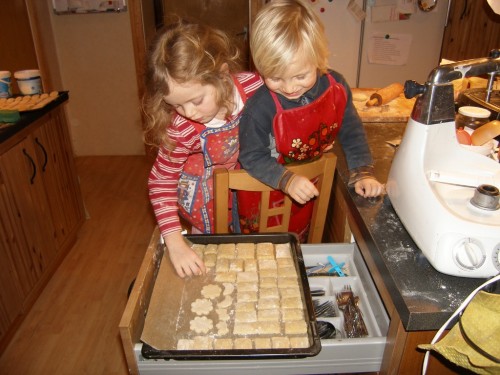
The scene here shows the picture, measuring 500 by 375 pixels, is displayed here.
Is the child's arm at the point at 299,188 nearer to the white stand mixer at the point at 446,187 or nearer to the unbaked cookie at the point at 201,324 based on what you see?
the white stand mixer at the point at 446,187

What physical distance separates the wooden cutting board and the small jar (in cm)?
35

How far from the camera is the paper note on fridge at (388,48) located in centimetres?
308

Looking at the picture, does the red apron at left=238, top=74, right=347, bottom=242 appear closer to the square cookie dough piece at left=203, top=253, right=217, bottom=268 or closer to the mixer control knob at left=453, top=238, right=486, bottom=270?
the square cookie dough piece at left=203, top=253, right=217, bottom=268

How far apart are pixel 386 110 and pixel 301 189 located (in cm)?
83

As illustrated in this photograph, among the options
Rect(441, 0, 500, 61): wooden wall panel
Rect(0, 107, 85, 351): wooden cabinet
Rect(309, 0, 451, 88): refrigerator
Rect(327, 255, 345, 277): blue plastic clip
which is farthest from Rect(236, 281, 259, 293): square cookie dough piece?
Rect(441, 0, 500, 61): wooden wall panel

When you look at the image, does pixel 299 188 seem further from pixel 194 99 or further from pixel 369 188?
pixel 194 99

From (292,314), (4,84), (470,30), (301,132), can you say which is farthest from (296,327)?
(470,30)

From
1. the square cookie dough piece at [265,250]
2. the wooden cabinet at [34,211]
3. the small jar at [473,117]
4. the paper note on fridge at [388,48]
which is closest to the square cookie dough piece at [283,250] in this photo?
the square cookie dough piece at [265,250]

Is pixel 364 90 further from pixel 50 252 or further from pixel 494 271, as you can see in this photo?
pixel 50 252

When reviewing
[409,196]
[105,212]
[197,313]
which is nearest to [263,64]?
[409,196]

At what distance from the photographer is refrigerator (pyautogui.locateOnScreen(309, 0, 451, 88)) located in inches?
117

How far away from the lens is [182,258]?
99cm

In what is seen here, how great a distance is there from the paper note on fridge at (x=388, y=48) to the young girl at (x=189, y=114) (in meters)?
2.29

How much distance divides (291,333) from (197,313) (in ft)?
0.68
